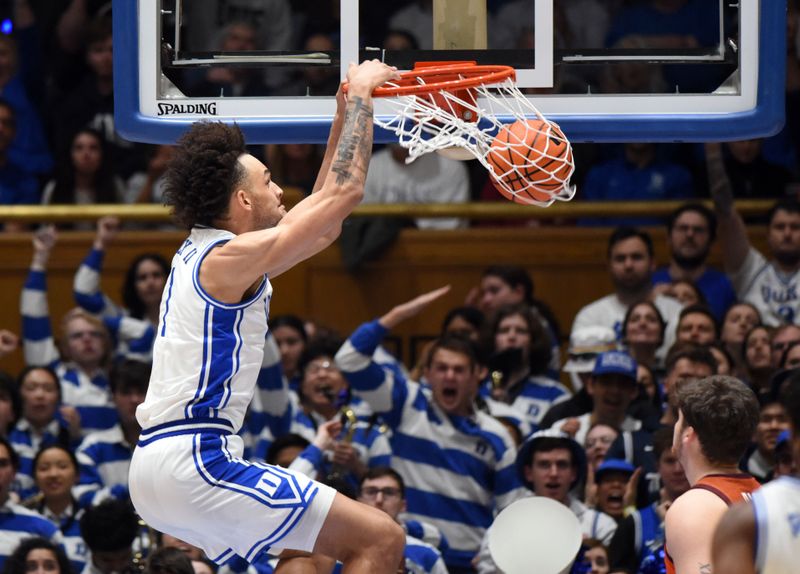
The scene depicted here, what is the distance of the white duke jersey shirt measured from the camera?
10016mm

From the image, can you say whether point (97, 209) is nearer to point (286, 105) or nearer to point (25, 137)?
point (25, 137)

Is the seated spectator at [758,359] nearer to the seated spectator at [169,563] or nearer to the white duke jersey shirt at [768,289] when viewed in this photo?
the white duke jersey shirt at [768,289]

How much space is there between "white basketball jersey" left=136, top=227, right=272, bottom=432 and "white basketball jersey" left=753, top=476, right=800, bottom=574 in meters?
2.09

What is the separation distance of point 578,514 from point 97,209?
178 inches

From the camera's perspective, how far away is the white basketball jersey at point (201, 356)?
552 cm

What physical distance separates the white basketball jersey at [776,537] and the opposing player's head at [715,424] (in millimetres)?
1324

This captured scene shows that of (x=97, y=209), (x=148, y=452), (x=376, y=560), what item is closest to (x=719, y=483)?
(x=376, y=560)

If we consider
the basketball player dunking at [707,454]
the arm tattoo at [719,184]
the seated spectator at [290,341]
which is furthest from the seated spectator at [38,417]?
the basketball player dunking at [707,454]

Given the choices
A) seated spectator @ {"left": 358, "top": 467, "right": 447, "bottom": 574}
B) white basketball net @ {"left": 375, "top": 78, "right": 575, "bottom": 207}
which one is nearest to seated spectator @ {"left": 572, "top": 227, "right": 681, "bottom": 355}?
seated spectator @ {"left": 358, "top": 467, "right": 447, "bottom": 574}

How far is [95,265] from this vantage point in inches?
413

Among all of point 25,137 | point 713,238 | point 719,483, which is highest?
point 25,137

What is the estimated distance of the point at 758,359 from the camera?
29.7 feet

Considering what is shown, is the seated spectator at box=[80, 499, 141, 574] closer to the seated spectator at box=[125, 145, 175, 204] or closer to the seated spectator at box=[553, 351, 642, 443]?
the seated spectator at box=[553, 351, 642, 443]

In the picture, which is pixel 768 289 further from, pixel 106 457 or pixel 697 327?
pixel 106 457
